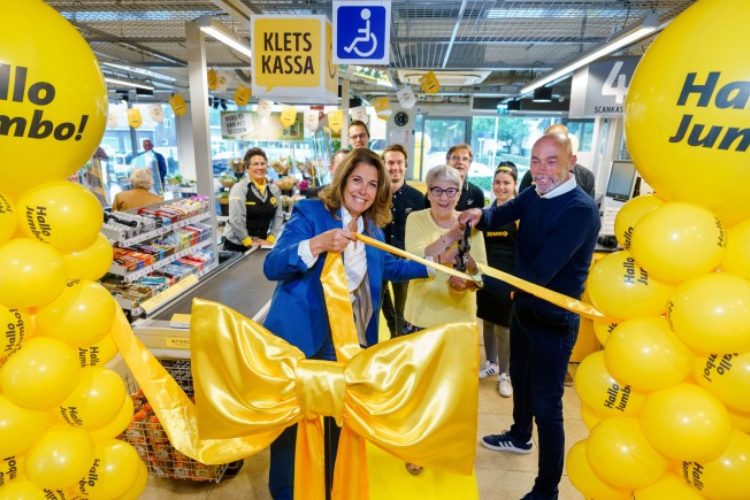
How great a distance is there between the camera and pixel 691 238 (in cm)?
108

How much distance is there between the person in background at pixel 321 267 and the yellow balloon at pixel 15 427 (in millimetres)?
801

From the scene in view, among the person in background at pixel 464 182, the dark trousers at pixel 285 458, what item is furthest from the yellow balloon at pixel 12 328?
the person in background at pixel 464 182

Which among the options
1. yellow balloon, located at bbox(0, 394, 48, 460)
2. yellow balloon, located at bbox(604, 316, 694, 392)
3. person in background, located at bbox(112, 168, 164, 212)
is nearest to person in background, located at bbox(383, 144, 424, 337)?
yellow balloon, located at bbox(604, 316, 694, 392)

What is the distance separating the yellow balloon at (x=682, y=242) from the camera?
1.08 metres

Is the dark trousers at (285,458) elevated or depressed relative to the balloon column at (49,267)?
depressed

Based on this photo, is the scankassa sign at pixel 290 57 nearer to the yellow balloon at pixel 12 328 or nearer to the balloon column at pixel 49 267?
the balloon column at pixel 49 267

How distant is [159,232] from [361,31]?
96.6 inches

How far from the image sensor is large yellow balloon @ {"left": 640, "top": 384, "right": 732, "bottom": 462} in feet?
3.64

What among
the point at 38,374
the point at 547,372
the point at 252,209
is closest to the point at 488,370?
the point at 547,372

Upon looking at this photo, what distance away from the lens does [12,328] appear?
3.80ft

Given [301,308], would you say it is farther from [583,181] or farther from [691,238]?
[583,181]

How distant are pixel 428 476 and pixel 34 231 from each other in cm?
225

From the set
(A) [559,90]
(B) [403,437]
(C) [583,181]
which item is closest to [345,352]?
(B) [403,437]

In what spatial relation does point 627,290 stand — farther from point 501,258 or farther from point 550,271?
point 501,258
